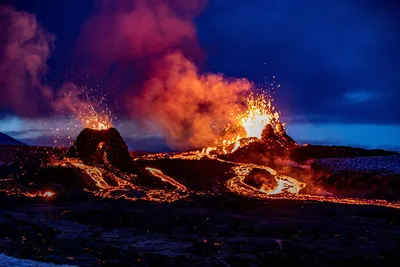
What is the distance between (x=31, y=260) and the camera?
39.3 feet

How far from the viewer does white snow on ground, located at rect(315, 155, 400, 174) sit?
111ft

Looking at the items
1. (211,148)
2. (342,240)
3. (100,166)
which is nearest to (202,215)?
(342,240)

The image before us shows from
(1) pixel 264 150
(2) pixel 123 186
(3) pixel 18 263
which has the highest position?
(1) pixel 264 150

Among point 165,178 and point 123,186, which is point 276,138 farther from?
point 123,186

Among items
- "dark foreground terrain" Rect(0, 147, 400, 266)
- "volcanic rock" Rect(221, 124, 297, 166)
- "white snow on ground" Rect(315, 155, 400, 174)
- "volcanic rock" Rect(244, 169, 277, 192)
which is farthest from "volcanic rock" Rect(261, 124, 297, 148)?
"dark foreground terrain" Rect(0, 147, 400, 266)

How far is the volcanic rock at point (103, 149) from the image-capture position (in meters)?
30.4

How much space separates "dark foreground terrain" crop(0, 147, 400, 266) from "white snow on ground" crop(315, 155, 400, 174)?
14820 mm

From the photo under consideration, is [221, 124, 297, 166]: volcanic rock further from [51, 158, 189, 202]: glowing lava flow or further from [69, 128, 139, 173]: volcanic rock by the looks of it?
[69, 128, 139, 173]: volcanic rock

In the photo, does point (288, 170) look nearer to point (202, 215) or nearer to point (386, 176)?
point (386, 176)

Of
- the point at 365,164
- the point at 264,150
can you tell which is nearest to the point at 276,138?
the point at 264,150

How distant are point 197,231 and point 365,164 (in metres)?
24.1

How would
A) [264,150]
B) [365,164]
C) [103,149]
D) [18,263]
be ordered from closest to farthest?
[18,263] < [103,149] < [365,164] < [264,150]

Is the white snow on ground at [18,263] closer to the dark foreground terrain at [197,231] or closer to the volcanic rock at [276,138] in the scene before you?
the dark foreground terrain at [197,231]

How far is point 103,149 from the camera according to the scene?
30922mm
